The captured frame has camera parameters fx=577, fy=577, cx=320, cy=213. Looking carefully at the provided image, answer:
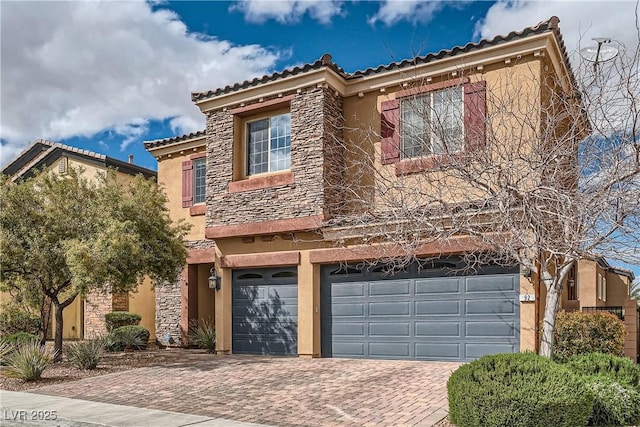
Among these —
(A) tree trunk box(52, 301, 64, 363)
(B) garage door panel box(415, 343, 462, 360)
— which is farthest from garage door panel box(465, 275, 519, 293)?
(A) tree trunk box(52, 301, 64, 363)

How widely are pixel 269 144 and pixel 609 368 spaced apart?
11.1 metres

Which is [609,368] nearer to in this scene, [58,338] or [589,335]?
[589,335]

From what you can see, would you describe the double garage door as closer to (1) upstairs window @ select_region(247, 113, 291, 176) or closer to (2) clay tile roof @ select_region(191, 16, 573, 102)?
(1) upstairs window @ select_region(247, 113, 291, 176)

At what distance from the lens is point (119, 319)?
20.6 meters

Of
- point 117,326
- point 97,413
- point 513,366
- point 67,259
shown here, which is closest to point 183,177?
point 117,326

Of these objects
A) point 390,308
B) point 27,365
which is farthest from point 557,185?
point 27,365

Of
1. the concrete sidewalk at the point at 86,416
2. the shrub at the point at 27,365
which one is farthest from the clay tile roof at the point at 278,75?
the concrete sidewalk at the point at 86,416

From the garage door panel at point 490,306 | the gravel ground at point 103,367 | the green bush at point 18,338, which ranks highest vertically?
the garage door panel at point 490,306

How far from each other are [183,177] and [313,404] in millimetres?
12970

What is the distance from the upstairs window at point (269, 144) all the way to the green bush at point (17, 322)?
10614 mm

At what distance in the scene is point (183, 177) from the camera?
69.4ft

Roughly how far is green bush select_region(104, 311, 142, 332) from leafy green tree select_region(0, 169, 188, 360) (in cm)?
442

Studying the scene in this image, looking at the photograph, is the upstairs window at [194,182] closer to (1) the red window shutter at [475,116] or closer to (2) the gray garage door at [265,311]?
(2) the gray garage door at [265,311]

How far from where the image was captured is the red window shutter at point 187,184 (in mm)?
20922
